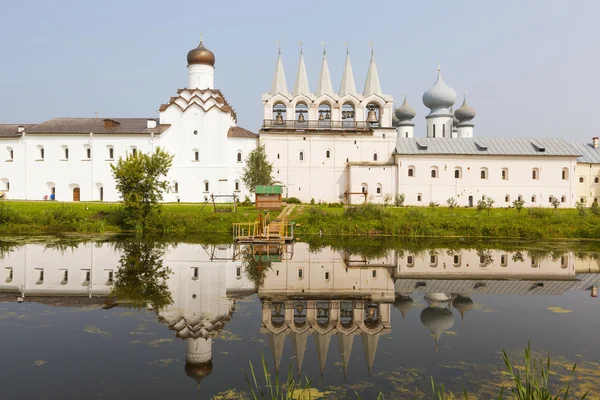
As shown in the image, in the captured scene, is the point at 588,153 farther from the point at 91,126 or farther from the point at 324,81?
the point at 91,126

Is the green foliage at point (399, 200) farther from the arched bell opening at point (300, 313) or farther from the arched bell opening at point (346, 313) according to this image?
the arched bell opening at point (300, 313)

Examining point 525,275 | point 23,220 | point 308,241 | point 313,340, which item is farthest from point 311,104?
point 313,340

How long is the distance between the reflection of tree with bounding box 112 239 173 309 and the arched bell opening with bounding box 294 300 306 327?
114 inches

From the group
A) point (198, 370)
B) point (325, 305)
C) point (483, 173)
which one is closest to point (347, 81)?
point (483, 173)

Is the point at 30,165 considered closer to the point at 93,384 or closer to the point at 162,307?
the point at 162,307

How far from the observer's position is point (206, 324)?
9289 mm

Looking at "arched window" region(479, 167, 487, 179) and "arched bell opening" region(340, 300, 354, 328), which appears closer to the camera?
"arched bell opening" region(340, 300, 354, 328)

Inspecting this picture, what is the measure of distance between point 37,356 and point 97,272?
265 inches

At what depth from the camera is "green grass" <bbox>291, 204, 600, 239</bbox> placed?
24203 millimetres

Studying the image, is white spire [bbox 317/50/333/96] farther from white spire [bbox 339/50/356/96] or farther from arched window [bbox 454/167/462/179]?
arched window [bbox 454/167/462/179]

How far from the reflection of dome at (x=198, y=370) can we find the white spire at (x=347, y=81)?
30753 mm

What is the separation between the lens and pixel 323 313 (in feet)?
32.7

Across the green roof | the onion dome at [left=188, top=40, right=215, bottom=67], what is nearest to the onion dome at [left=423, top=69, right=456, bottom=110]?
the onion dome at [left=188, top=40, right=215, bottom=67]

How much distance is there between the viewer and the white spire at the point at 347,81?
3597cm
